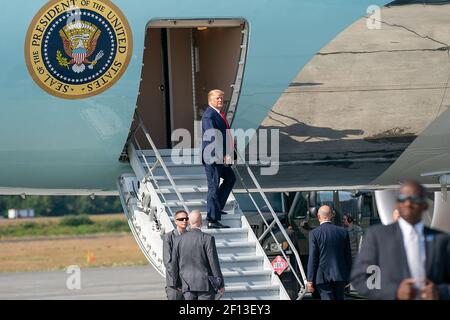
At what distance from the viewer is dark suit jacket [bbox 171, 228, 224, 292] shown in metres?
12.7

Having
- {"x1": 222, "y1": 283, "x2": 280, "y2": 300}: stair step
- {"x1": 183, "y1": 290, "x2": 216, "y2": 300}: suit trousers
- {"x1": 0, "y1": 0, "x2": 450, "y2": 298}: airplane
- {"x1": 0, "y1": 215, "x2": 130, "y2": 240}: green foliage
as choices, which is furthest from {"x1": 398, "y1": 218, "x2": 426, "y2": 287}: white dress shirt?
{"x1": 0, "y1": 215, "x2": 130, "y2": 240}: green foliage

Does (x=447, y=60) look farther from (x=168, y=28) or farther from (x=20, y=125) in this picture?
(x=20, y=125)

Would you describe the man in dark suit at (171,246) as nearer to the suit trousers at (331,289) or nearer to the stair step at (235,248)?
the stair step at (235,248)

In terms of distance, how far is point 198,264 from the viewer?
42.0ft

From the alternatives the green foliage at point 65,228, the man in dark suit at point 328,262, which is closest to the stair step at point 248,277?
the man in dark suit at point 328,262

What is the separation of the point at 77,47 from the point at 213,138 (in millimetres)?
2224

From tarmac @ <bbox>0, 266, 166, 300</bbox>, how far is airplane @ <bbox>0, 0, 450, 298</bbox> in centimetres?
874

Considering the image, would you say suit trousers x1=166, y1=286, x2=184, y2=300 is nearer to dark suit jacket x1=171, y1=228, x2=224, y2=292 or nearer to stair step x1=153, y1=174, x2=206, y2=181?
dark suit jacket x1=171, y1=228, x2=224, y2=292

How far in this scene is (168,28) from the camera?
16.1m

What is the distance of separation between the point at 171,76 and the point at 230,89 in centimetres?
124

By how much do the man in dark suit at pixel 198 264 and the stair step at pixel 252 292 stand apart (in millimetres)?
934

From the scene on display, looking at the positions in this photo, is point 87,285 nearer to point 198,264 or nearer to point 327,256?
point 327,256

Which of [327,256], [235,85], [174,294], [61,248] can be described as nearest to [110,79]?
[235,85]
